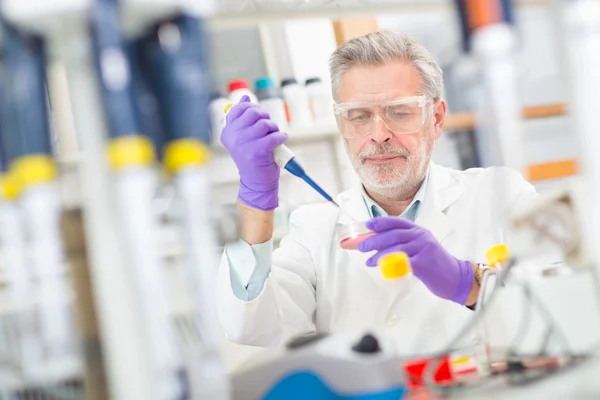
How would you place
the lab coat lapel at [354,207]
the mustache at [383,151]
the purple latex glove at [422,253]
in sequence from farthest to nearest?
the lab coat lapel at [354,207] → the mustache at [383,151] → the purple latex glove at [422,253]

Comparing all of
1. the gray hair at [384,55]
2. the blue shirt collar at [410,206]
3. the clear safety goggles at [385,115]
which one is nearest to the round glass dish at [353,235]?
the blue shirt collar at [410,206]

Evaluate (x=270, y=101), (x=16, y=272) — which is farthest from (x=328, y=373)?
(x=270, y=101)

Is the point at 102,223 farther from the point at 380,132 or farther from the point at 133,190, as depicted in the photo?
the point at 380,132

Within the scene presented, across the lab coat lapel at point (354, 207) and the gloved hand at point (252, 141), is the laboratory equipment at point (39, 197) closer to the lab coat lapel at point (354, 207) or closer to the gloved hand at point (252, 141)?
the gloved hand at point (252, 141)

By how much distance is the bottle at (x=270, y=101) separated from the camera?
1.86 metres

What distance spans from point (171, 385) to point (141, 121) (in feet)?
0.90

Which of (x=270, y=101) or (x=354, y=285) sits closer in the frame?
(x=354, y=285)

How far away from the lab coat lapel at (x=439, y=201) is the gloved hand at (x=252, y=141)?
616mm

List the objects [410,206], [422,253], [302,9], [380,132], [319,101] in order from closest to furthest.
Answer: [302,9], [422,253], [380,132], [410,206], [319,101]

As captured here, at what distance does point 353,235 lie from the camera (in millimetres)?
1500

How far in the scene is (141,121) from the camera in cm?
58

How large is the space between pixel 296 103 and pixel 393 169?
0.43 m

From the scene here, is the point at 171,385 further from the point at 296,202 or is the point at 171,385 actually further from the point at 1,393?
the point at 296,202

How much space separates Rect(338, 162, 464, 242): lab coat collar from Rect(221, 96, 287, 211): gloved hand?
1.76 feet
